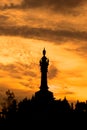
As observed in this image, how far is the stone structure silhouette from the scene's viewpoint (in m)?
109

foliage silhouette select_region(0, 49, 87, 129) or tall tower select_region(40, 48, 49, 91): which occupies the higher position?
tall tower select_region(40, 48, 49, 91)

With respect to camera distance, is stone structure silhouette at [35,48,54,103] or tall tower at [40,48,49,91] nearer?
stone structure silhouette at [35,48,54,103]

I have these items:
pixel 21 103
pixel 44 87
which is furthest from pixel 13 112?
pixel 44 87

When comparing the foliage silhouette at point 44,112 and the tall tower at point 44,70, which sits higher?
the tall tower at point 44,70

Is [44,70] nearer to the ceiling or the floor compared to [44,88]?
nearer to the ceiling

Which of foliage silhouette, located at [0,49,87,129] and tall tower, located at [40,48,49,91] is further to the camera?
tall tower, located at [40,48,49,91]

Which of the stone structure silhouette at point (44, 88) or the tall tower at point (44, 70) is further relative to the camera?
the tall tower at point (44, 70)

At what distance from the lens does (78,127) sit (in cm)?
9756

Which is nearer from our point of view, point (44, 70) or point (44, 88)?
point (44, 88)

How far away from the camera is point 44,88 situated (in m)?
115

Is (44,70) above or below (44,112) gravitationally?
above

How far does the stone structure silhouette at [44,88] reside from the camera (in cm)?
10931

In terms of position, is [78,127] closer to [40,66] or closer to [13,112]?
[13,112]

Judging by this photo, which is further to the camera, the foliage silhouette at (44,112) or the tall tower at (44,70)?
the tall tower at (44,70)
